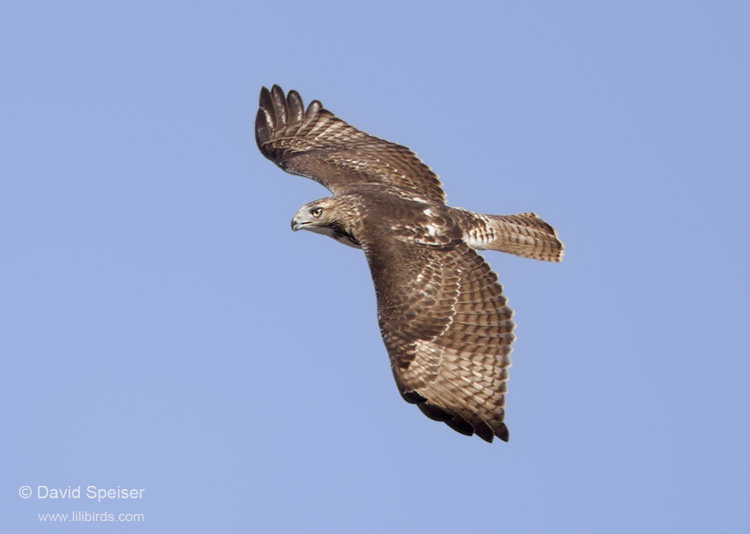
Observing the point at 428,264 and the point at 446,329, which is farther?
the point at 428,264

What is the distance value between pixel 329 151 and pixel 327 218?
270 cm

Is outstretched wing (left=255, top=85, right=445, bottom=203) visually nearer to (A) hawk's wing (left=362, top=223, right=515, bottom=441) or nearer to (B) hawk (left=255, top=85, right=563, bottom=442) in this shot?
(B) hawk (left=255, top=85, right=563, bottom=442)

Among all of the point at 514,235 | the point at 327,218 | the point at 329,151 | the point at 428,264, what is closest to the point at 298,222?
the point at 327,218

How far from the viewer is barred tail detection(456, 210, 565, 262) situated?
58.0 feet

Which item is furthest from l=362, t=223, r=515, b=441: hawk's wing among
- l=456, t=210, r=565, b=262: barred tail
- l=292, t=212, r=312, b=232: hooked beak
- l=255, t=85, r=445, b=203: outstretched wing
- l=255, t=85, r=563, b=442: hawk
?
l=255, t=85, r=445, b=203: outstretched wing

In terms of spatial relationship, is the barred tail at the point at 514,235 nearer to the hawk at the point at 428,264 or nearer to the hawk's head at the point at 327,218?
the hawk at the point at 428,264

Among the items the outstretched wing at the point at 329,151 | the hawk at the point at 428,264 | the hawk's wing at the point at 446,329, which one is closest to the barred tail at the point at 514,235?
the hawk at the point at 428,264

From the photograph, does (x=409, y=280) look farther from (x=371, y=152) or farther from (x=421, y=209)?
(x=371, y=152)

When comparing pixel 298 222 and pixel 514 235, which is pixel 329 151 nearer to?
pixel 298 222

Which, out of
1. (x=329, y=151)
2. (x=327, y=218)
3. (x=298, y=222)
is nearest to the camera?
(x=327, y=218)

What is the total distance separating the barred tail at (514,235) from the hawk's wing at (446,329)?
650 mm

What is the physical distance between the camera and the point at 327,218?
17.8 m

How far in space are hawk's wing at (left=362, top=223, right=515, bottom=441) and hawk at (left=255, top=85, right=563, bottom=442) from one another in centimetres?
1

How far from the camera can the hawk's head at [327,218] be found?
17.7 m
